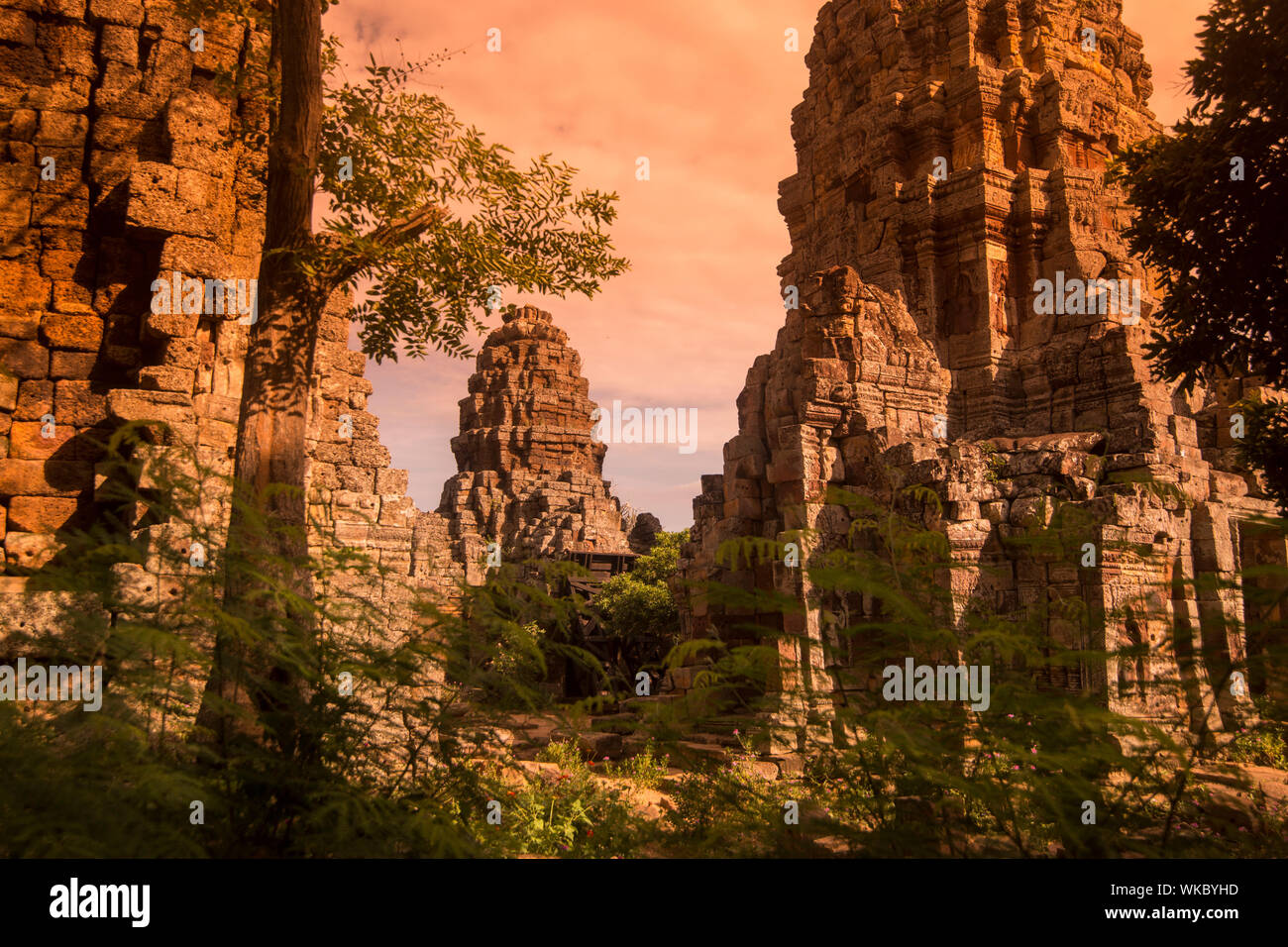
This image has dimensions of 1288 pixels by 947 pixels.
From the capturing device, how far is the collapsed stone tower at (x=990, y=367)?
28.1 ft

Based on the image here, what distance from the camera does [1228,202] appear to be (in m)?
7.43

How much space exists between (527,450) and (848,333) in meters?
23.7

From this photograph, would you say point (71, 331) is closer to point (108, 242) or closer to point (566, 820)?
point (108, 242)

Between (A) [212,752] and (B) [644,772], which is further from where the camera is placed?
(B) [644,772]

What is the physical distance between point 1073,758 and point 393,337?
5902mm

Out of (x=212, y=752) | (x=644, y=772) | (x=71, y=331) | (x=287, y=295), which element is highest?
(x=71, y=331)

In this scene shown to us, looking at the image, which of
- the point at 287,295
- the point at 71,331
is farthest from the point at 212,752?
the point at 71,331

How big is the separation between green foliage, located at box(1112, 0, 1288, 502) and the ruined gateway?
1604mm

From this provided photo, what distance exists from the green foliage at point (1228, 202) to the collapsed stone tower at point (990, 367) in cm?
157

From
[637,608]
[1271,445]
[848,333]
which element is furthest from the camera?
[637,608]

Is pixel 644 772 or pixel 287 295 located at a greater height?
pixel 287 295

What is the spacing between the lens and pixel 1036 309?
17750mm

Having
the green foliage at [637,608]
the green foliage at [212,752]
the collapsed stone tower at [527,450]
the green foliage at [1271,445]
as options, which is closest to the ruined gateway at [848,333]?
the green foliage at [212,752]
